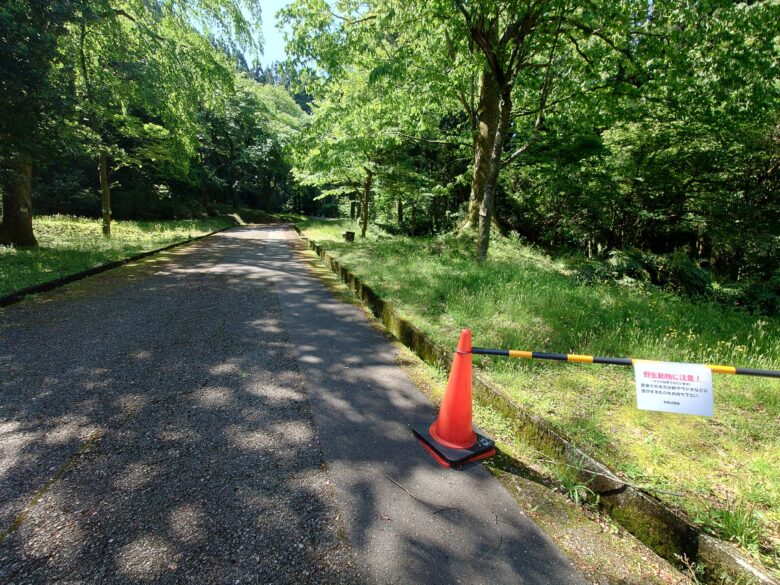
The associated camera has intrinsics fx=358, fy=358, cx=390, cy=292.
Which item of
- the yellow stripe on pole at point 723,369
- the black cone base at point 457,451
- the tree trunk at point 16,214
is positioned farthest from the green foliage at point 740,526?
the tree trunk at point 16,214

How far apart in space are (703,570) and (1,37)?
11.1 metres

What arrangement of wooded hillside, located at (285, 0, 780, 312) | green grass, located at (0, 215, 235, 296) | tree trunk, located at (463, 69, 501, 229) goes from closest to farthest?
green grass, located at (0, 215, 235, 296) → wooded hillside, located at (285, 0, 780, 312) → tree trunk, located at (463, 69, 501, 229)

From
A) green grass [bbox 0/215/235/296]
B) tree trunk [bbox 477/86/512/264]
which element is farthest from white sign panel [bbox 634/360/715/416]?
green grass [bbox 0/215/235/296]

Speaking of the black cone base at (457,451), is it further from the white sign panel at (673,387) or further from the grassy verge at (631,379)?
the white sign panel at (673,387)

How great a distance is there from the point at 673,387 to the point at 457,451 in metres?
1.42

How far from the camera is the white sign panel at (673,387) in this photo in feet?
6.77

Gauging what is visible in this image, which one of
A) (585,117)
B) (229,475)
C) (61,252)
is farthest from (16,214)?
(585,117)

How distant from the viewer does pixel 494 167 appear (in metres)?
7.26

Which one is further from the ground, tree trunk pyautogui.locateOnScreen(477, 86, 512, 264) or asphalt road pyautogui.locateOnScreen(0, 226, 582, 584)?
tree trunk pyautogui.locateOnScreen(477, 86, 512, 264)

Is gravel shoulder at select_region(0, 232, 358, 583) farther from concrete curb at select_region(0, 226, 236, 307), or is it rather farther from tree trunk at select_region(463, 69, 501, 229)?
tree trunk at select_region(463, 69, 501, 229)

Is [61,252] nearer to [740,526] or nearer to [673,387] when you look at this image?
[673,387]

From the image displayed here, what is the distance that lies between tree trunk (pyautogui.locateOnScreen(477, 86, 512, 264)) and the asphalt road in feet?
14.4

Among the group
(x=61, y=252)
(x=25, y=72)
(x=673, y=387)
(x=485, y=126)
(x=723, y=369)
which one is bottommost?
(x=61, y=252)

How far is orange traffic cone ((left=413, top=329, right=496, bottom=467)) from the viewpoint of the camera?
A: 267cm
